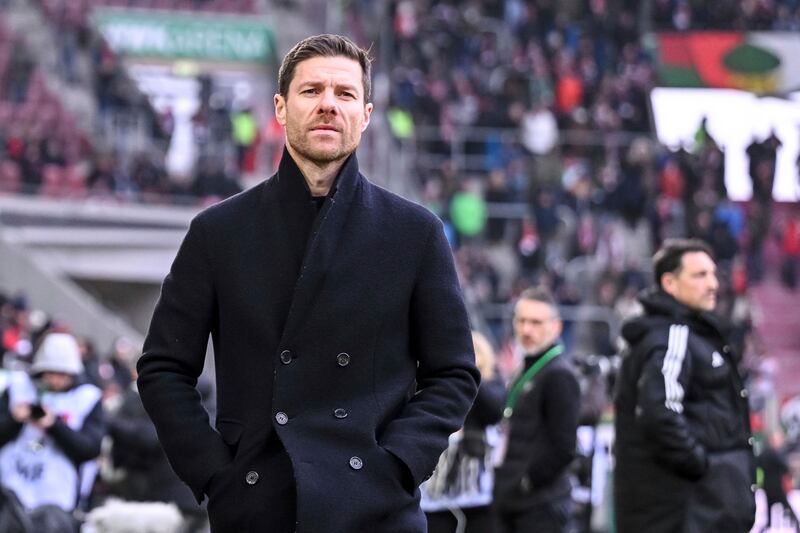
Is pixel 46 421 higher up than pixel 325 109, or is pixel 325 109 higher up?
pixel 325 109

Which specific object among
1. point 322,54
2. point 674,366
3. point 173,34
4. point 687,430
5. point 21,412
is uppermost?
point 173,34

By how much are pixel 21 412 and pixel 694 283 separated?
330cm

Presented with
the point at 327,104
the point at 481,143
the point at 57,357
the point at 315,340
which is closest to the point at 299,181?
the point at 327,104

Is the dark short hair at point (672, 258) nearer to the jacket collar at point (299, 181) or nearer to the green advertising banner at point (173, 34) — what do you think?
the jacket collar at point (299, 181)

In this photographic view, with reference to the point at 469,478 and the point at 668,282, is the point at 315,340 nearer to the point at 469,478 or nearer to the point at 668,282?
the point at 668,282

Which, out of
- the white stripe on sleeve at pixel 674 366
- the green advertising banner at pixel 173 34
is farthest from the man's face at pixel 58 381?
the green advertising banner at pixel 173 34

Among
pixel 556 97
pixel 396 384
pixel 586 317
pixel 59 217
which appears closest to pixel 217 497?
pixel 396 384

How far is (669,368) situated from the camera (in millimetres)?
7840

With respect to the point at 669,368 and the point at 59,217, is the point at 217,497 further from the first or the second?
the point at 59,217

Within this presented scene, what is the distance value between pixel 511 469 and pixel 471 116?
20.3m

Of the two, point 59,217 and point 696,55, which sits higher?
Answer: point 696,55

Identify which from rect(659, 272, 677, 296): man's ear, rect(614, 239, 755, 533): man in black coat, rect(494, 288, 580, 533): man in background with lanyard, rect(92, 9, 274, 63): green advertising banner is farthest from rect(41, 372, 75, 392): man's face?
rect(92, 9, 274, 63): green advertising banner

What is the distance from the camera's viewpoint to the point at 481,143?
28.6m

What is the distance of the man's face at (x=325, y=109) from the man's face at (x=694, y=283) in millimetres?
3697
